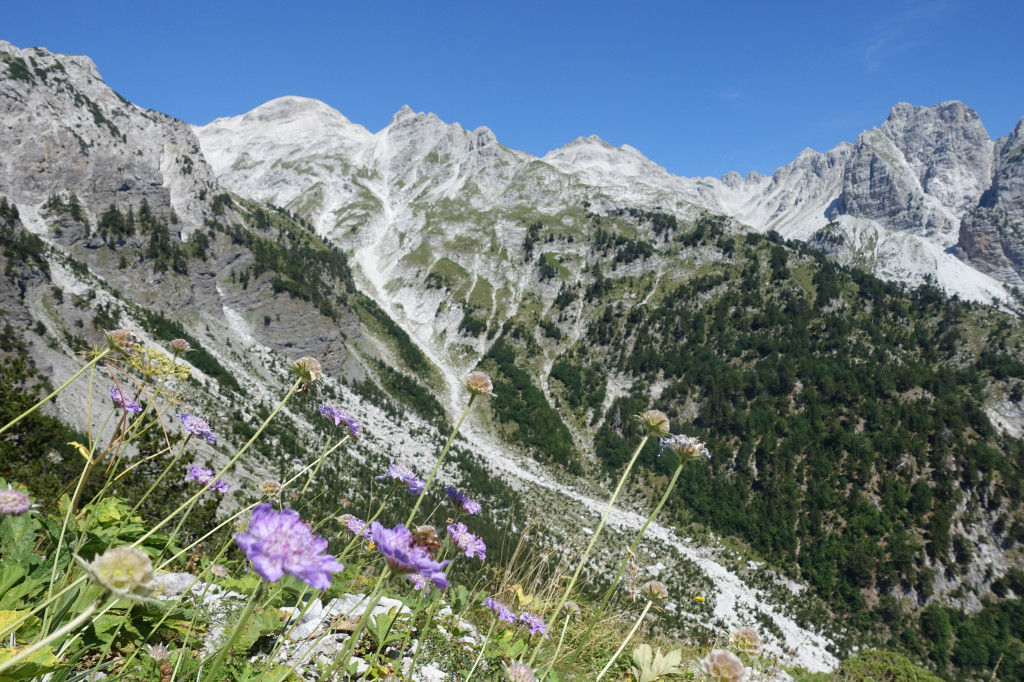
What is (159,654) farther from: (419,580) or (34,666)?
(419,580)

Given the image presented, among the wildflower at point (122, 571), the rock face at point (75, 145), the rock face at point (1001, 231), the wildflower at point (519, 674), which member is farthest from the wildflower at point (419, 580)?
the rock face at point (1001, 231)

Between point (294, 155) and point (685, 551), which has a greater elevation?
point (294, 155)

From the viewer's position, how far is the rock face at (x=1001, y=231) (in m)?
174

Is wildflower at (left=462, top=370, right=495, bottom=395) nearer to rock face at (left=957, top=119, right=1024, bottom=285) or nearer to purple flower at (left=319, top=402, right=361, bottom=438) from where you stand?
purple flower at (left=319, top=402, right=361, bottom=438)

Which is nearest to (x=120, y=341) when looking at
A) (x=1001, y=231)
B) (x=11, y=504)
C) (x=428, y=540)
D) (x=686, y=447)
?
(x=11, y=504)

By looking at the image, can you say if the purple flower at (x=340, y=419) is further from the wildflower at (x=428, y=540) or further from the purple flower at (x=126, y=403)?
the wildflower at (x=428, y=540)

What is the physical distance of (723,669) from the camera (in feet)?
6.70

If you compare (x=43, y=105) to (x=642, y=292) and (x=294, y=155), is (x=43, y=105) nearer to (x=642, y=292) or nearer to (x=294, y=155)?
(x=642, y=292)

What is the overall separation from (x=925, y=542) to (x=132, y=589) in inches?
2814

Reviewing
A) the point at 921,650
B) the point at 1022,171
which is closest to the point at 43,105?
the point at 921,650

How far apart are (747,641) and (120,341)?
475 centimetres

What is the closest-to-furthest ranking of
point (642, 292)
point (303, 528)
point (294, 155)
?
point (303, 528) → point (642, 292) → point (294, 155)

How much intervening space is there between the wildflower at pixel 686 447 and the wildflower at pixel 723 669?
3.36 feet

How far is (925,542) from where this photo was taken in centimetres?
4881
